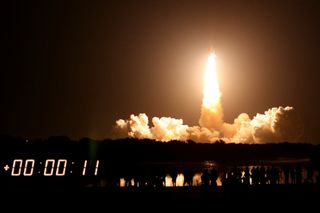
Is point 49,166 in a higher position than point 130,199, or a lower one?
higher

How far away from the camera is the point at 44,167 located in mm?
48625

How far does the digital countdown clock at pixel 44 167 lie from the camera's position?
47531 mm

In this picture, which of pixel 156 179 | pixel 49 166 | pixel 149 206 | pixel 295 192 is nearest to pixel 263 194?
pixel 295 192

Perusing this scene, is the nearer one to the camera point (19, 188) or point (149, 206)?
point (149, 206)

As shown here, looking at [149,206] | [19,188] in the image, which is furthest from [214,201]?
[19,188]

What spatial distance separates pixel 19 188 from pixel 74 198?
8743mm

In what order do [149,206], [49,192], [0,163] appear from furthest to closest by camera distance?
[0,163]
[49,192]
[149,206]

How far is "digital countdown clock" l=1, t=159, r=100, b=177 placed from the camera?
156ft

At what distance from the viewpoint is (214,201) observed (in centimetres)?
3644

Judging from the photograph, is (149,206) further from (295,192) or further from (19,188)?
(19,188)

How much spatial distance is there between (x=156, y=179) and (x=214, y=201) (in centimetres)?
1289

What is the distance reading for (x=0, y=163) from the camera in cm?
4781

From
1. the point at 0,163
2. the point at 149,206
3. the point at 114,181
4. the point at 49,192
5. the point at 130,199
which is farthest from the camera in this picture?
the point at 114,181

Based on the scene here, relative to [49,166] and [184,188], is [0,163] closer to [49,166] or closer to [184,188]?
[49,166]
